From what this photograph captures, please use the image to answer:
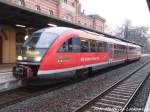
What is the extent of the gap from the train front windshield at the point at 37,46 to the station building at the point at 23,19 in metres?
2.38

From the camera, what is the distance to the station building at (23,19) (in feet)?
49.3

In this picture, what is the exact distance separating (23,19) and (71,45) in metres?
5.89

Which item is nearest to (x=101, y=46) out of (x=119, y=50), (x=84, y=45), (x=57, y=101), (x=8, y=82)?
(x=84, y=45)

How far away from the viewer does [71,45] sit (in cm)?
1298

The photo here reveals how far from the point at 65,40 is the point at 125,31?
73.9m

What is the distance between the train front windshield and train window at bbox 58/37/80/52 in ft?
2.18

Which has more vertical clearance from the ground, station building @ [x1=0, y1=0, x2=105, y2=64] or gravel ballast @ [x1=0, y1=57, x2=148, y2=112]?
station building @ [x1=0, y1=0, x2=105, y2=64]

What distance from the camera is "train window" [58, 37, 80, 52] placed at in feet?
40.3

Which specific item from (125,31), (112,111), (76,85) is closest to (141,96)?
(112,111)

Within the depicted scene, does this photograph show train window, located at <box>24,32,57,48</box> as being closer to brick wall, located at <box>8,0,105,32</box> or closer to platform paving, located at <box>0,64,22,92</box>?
platform paving, located at <box>0,64,22,92</box>

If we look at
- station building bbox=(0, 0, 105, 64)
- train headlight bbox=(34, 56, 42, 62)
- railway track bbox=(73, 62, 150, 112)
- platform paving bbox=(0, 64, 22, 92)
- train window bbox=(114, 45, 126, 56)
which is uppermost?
station building bbox=(0, 0, 105, 64)

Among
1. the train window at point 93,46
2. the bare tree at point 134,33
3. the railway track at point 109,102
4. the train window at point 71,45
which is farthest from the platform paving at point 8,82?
the bare tree at point 134,33

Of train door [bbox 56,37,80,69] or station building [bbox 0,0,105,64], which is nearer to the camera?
train door [bbox 56,37,80,69]

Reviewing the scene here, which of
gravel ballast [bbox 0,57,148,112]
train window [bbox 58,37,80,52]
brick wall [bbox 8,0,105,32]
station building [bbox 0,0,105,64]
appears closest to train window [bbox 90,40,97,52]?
train window [bbox 58,37,80,52]
